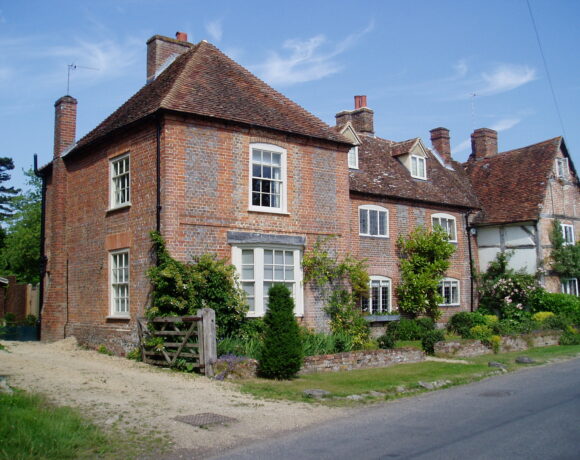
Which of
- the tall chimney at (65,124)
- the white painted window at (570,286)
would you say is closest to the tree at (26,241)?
the tall chimney at (65,124)

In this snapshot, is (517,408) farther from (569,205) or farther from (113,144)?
(569,205)

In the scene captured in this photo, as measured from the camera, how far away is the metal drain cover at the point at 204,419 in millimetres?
9258

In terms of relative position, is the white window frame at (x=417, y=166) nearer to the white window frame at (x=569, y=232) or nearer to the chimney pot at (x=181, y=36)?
the white window frame at (x=569, y=232)

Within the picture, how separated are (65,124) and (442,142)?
762 inches

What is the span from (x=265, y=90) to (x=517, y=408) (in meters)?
13.5

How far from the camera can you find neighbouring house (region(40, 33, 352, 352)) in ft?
54.6

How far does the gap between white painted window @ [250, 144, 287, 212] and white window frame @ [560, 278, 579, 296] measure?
16431 mm

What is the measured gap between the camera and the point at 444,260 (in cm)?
2475

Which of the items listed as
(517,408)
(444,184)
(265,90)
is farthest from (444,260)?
(517,408)

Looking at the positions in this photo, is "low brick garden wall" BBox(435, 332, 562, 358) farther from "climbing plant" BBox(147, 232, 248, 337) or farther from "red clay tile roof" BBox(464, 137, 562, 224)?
"climbing plant" BBox(147, 232, 248, 337)

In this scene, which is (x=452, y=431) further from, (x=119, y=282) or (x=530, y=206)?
(x=530, y=206)

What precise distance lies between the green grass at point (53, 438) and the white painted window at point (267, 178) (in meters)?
10.0

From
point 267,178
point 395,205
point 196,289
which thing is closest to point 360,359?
point 196,289

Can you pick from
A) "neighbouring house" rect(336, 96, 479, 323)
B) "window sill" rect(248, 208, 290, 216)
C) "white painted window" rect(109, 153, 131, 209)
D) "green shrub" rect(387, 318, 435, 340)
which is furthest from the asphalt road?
"neighbouring house" rect(336, 96, 479, 323)
